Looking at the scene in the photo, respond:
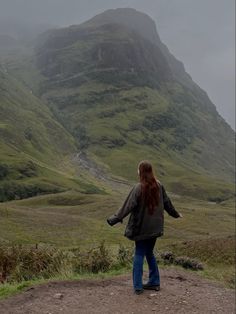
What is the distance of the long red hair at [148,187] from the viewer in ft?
46.0

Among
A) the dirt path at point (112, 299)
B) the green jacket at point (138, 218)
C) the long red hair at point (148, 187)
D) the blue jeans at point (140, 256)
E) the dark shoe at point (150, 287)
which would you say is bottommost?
the dirt path at point (112, 299)

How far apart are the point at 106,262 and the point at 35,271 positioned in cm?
281

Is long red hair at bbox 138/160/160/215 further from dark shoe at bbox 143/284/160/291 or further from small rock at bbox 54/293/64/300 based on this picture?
small rock at bbox 54/293/64/300

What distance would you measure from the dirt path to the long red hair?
243cm

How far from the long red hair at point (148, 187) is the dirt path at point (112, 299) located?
243 centimetres

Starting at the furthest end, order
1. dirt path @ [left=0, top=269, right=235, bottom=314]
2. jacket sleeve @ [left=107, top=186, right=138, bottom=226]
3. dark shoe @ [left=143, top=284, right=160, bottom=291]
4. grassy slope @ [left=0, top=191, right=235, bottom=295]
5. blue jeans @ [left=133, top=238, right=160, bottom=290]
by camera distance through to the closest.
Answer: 1. grassy slope @ [left=0, top=191, right=235, bottom=295]
2. dark shoe @ [left=143, top=284, right=160, bottom=291]
3. blue jeans @ [left=133, top=238, right=160, bottom=290]
4. jacket sleeve @ [left=107, top=186, right=138, bottom=226]
5. dirt path @ [left=0, top=269, right=235, bottom=314]

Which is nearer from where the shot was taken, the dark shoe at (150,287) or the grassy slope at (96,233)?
the dark shoe at (150,287)

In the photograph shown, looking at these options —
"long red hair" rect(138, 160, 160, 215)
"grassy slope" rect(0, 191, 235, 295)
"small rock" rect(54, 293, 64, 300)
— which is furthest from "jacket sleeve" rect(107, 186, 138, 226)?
"grassy slope" rect(0, 191, 235, 295)

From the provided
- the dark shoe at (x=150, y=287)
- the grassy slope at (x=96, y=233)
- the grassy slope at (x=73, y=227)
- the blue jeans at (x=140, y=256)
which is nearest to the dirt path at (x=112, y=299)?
the dark shoe at (x=150, y=287)

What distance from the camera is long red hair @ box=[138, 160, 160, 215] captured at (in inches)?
551

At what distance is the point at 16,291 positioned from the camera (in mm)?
14562

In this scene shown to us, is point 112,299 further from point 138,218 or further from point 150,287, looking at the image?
point 138,218

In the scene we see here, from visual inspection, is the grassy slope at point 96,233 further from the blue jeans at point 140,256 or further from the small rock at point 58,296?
the blue jeans at point 140,256

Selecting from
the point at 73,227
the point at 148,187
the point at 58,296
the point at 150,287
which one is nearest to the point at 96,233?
the point at 73,227
